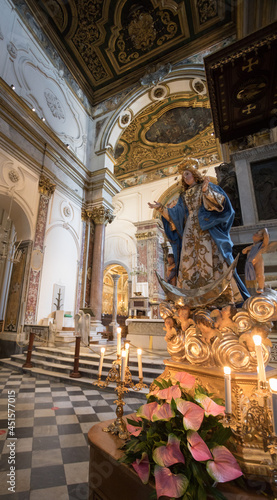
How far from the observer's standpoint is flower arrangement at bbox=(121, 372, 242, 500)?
93 cm

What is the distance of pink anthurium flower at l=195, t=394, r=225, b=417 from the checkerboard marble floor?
1133 mm

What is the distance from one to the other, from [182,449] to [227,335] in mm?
721

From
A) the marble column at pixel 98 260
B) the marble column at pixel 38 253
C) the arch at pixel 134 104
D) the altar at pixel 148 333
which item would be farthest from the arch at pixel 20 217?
the arch at pixel 134 104

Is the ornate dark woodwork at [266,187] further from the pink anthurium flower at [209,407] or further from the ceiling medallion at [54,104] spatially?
the ceiling medallion at [54,104]

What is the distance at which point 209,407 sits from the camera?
3.90ft

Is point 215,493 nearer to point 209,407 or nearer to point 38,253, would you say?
point 209,407

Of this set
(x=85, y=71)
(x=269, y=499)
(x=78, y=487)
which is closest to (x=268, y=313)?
(x=269, y=499)

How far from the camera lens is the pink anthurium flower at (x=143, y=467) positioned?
3.31 ft

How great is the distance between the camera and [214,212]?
86.2 inches

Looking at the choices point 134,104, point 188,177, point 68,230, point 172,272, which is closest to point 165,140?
point 134,104

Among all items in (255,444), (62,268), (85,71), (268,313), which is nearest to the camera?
(255,444)

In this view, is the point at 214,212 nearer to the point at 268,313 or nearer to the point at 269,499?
the point at 268,313

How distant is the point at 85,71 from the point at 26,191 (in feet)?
22.8

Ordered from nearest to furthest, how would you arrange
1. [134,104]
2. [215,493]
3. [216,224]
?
[215,493] < [216,224] < [134,104]
